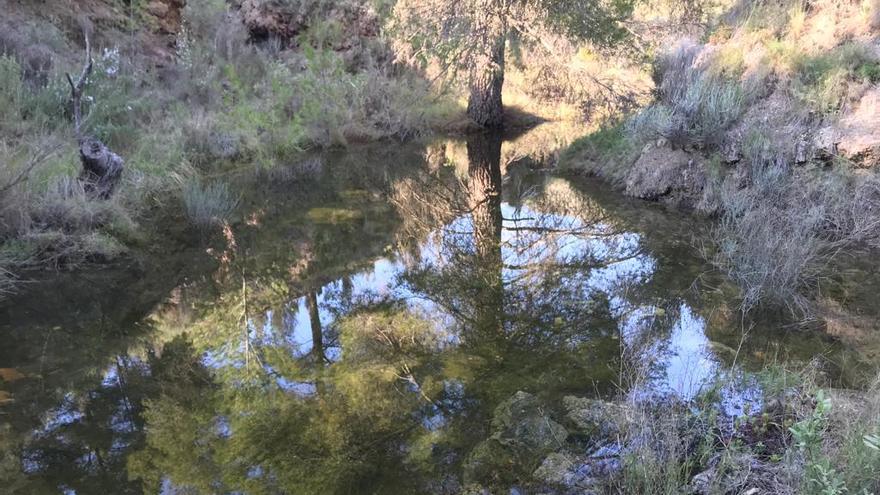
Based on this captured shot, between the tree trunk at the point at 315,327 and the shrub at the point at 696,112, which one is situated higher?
the shrub at the point at 696,112

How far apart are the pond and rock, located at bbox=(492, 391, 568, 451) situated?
0.23ft

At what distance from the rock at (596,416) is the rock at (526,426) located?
0.43ft

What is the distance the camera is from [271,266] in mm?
5832

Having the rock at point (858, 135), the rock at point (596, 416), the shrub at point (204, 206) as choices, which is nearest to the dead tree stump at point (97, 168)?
the shrub at point (204, 206)

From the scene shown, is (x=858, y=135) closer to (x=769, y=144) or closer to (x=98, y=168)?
(x=769, y=144)

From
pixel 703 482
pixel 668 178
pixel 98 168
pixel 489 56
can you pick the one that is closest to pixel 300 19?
pixel 489 56

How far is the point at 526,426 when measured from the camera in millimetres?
3127

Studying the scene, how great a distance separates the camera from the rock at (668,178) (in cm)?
734

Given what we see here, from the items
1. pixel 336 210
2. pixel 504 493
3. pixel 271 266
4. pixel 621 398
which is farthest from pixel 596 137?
pixel 504 493

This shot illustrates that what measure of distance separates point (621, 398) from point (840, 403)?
1.04 meters

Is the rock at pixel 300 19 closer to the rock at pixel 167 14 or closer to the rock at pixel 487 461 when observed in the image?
the rock at pixel 167 14

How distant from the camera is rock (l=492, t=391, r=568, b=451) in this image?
299cm

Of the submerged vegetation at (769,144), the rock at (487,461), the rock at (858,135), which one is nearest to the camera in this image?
the rock at (487,461)

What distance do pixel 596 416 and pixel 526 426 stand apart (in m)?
0.39
